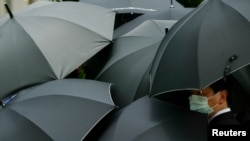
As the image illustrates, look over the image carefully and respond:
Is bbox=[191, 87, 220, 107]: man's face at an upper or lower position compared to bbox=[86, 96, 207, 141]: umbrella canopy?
upper

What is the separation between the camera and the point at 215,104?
155 inches

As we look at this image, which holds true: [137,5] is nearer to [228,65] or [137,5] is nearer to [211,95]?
[211,95]

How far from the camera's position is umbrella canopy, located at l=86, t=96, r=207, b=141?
385 centimetres

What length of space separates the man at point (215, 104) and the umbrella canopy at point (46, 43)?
1.91 m

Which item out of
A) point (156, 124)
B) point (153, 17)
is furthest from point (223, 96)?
point (153, 17)

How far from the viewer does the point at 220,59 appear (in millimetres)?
3773

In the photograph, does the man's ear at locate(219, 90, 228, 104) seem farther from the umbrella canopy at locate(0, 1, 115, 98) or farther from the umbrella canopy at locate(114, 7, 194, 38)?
the umbrella canopy at locate(114, 7, 194, 38)

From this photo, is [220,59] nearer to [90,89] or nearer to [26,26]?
[90,89]

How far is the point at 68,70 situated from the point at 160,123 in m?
1.82

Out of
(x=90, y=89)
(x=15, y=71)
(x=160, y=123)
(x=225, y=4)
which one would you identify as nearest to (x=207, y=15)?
(x=225, y=4)

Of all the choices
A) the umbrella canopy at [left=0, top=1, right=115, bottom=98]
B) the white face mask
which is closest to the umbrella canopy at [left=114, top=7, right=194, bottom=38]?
the umbrella canopy at [left=0, top=1, right=115, bottom=98]

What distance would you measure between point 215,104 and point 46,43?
238 cm

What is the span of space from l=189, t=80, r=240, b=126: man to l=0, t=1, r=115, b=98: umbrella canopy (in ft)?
6.26

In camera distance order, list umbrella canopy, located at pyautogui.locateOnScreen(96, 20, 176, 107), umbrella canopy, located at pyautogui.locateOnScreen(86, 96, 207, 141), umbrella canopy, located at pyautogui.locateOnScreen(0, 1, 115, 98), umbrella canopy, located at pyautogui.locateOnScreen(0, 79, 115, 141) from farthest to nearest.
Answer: umbrella canopy, located at pyautogui.locateOnScreen(0, 1, 115, 98) → umbrella canopy, located at pyautogui.locateOnScreen(96, 20, 176, 107) → umbrella canopy, located at pyautogui.locateOnScreen(0, 79, 115, 141) → umbrella canopy, located at pyautogui.locateOnScreen(86, 96, 207, 141)
